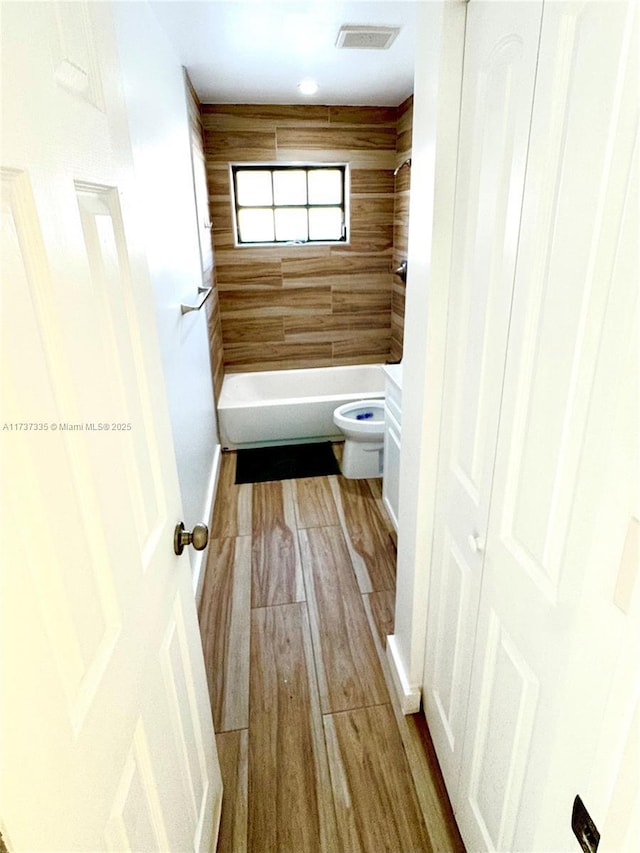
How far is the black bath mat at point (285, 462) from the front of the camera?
330 centimetres

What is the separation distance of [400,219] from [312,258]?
0.75 metres

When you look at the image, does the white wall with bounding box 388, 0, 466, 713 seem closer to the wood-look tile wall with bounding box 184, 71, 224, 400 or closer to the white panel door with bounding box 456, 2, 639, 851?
the white panel door with bounding box 456, 2, 639, 851

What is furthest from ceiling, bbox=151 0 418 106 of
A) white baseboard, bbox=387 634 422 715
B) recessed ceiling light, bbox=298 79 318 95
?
white baseboard, bbox=387 634 422 715

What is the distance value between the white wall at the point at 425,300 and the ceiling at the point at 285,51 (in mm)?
1191

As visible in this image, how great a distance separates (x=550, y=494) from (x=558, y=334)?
26cm

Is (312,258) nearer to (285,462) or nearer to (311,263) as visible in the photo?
(311,263)

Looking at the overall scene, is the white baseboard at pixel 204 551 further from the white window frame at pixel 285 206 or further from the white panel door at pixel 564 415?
the white window frame at pixel 285 206

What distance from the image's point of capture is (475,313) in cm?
104

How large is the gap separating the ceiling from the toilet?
6.47 ft

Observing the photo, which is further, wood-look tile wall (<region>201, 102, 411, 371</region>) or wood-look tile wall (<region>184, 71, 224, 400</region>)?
wood-look tile wall (<region>201, 102, 411, 371</region>)

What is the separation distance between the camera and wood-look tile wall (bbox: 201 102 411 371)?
349cm

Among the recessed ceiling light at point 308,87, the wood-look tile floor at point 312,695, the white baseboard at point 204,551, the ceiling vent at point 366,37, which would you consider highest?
the recessed ceiling light at point 308,87

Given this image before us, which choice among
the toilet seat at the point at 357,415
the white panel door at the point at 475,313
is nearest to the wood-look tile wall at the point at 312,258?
the toilet seat at the point at 357,415

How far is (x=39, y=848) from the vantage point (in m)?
0.45
